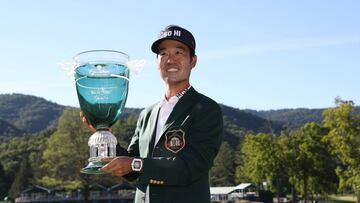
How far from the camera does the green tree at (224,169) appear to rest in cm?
10007

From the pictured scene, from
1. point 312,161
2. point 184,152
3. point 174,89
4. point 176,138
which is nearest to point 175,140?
point 176,138

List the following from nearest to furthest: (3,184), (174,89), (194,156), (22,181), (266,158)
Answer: (194,156) < (174,89) < (266,158) < (22,181) < (3,184)

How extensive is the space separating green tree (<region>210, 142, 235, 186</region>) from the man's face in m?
96.5

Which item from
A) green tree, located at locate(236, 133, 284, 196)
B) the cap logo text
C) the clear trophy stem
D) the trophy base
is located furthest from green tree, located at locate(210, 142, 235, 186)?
the trophy base

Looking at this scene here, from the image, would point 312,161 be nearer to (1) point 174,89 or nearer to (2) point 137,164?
(1) point 174,89

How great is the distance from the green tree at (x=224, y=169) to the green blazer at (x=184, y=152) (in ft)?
316

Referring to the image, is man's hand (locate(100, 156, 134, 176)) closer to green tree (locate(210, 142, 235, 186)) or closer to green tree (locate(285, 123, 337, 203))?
green tree (locate(285, 123, 337, 203))

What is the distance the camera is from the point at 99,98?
11.2 feet

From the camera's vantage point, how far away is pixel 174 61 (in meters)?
3.62

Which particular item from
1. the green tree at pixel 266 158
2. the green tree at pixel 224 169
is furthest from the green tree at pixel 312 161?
the green tree at pixel 224 169

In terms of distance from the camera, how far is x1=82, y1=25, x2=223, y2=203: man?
324 cm

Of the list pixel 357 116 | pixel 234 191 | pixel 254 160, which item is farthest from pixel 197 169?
pixel 234 191

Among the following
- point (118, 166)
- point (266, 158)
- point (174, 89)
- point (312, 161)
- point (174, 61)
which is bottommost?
point (118, 166)

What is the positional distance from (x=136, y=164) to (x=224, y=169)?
100196mm
